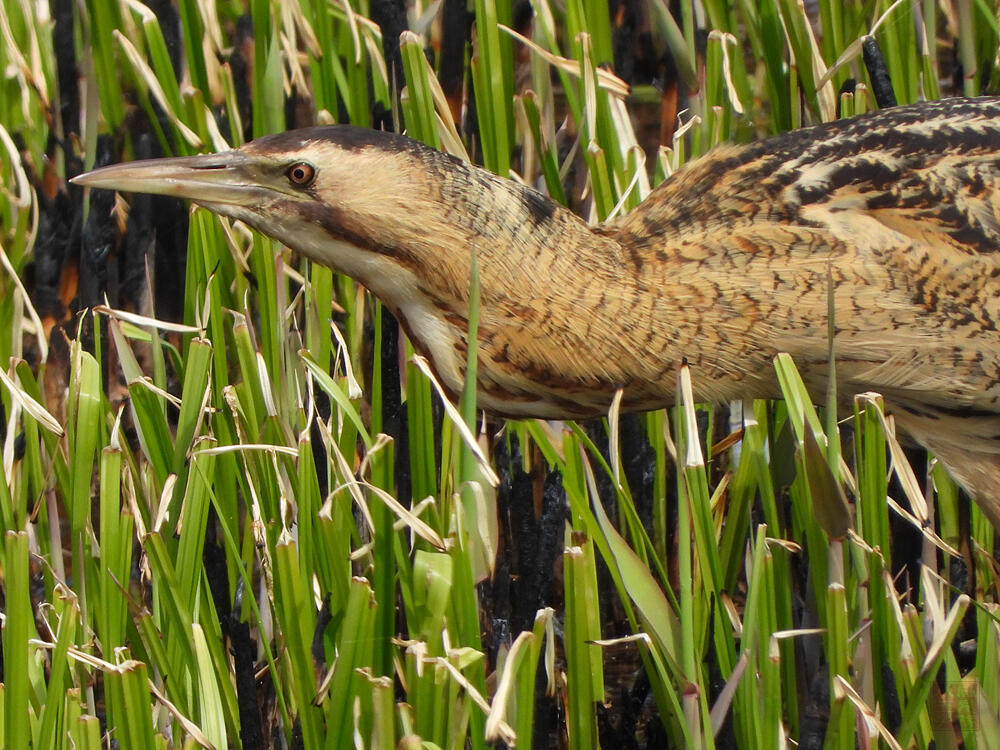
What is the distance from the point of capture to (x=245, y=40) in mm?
1784

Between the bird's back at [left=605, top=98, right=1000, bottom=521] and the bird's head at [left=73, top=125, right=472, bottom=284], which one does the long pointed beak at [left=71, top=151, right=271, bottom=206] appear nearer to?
the bird's head at [left=73, top=125, right=472, bottom=284]

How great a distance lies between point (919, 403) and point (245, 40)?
0.96 meters

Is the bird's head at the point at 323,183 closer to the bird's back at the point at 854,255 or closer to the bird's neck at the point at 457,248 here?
the bird's neck at the point at 457,248

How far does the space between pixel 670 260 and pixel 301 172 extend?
1.10 ft

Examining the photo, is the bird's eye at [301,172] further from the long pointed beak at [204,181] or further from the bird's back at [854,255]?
the bird's back at [854,255]

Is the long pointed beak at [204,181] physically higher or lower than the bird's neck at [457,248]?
higher

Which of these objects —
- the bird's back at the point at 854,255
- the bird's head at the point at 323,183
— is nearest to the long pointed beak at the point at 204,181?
the bird's head at the point at 323,183

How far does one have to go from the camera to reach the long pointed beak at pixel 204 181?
1.20 m

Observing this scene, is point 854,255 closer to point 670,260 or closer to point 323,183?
point 670,260

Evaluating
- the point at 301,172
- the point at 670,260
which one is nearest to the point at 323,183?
the point at 301,172

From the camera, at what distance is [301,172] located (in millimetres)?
1189

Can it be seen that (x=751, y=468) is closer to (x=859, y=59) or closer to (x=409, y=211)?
(x=409, y=211)

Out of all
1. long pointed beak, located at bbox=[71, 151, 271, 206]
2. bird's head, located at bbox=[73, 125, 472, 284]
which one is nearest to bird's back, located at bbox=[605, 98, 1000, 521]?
bird's head, located at bbox=[73, 125, 472, 284]

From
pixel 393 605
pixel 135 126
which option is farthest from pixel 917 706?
pixel 135 126
